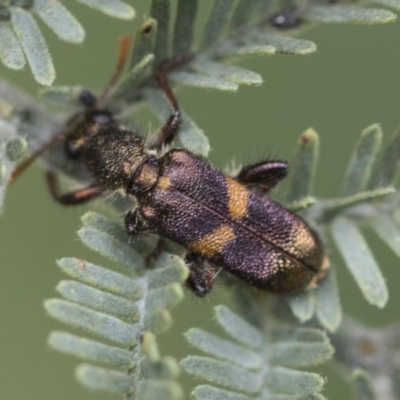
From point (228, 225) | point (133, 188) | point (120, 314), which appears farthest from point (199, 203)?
point (120, 314)

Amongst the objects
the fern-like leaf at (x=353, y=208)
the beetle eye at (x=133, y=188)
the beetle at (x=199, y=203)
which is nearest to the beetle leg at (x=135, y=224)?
the beetle at (x=199, y=203)

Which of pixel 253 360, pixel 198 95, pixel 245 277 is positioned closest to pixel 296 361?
pixel 253 360

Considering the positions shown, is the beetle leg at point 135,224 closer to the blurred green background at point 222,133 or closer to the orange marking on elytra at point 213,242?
the orange marking on elytra at point 213,242

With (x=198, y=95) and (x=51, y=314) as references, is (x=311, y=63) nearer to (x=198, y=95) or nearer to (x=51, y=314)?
(x=198, y=95)

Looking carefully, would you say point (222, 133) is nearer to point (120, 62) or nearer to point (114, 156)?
point (114, 156)

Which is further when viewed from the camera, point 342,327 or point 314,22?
point 342,327

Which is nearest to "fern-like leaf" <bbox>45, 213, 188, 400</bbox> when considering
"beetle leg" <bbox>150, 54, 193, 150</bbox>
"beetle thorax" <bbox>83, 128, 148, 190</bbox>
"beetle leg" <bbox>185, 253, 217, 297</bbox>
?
"beetle leg" <bbox>185, 253, 217, 297</bbox>

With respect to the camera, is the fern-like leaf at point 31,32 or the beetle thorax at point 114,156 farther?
the beetle thorax at point 114,156
